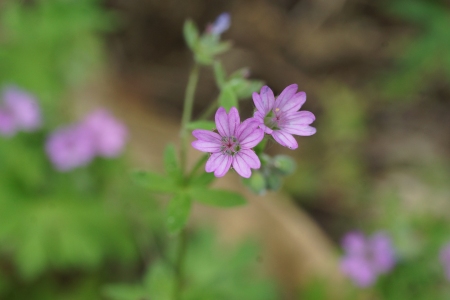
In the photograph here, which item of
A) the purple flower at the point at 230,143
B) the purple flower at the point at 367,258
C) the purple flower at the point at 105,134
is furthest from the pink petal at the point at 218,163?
the purple flower at the point at 105,134

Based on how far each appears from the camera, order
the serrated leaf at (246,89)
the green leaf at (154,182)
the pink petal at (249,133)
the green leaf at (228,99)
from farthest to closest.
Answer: the green leaf at (154,182) → the serrated leaf at (246,89) → the green leaf at (228,99) → the pink petal at (249,133)

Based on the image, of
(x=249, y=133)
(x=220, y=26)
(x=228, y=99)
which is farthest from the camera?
(x=220, y=26)

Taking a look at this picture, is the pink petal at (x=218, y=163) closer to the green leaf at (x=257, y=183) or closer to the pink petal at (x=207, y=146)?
the pink petal at (x=207, y=146)

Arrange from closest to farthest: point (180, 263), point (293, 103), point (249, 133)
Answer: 1. point (249, 133)
2. point (293, 103)
3. point (180, 263)

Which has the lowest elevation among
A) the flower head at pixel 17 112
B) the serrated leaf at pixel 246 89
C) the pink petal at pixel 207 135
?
the pink petal at pixel 207 135

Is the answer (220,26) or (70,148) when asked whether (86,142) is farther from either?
(220,26)

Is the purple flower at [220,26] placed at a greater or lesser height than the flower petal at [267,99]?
greater

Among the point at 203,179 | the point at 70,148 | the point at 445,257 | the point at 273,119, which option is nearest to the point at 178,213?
the point at 203,179

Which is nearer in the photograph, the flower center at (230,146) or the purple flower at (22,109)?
the flower center at (230,146)
